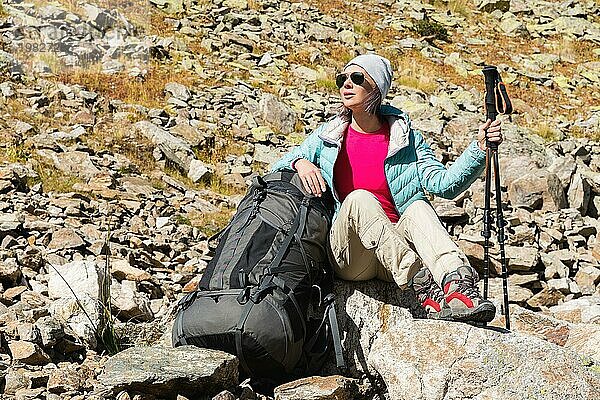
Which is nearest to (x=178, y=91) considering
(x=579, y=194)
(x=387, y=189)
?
(x=579, y=194)

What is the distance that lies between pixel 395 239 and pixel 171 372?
1542mm

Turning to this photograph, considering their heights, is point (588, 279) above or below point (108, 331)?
below

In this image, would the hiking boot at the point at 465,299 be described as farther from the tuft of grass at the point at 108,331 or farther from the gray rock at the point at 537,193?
the gray rock at the point at 537,193

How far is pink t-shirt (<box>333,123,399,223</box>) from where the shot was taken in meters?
4.98

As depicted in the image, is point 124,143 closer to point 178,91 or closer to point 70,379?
point 178,91

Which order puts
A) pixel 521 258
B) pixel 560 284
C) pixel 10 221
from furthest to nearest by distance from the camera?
pixel 521 258
pixel 560 284
pixel 10 221

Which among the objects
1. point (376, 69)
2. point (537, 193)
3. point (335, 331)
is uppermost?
point (376, 69)

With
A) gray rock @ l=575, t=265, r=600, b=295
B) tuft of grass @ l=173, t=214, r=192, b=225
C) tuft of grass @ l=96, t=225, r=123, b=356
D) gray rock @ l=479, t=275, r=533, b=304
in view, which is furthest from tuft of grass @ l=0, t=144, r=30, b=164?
gray rock @ l=575, t=265, r=600, b=295

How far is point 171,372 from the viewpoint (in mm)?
3730

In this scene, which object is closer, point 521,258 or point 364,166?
point 364,166

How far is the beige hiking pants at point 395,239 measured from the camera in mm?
4215

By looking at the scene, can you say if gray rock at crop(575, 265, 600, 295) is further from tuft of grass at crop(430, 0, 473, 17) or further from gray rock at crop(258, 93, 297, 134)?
tuft of grass at crop(430, 0, 473, 17)

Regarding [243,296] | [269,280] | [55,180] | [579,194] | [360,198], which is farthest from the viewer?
[579,194]

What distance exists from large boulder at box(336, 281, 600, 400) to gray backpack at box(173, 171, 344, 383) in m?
0.46
